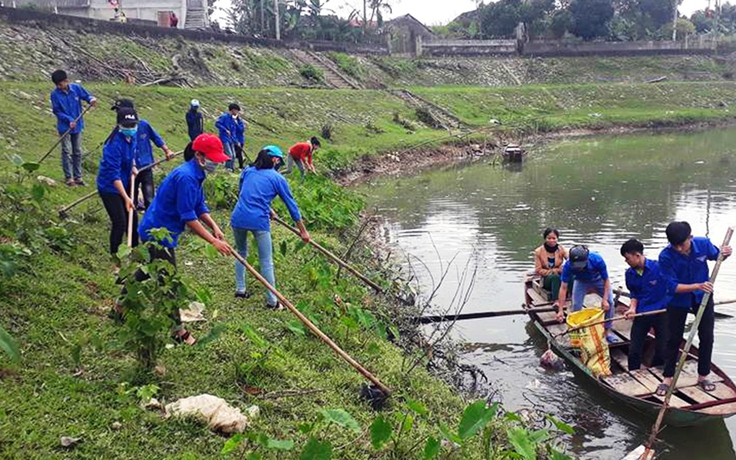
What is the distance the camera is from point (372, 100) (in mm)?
33969

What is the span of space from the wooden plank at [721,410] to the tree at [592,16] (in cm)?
5326

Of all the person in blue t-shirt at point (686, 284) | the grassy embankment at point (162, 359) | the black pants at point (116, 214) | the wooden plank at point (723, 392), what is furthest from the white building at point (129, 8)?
the wooden plank at point (723, 392)

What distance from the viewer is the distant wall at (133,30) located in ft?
74.3

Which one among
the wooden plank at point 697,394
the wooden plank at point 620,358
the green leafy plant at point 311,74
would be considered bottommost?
the wooden plank at point 620,358

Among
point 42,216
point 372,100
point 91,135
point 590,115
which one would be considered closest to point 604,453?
point 42,216

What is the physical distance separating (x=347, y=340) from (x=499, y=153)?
1010 inches

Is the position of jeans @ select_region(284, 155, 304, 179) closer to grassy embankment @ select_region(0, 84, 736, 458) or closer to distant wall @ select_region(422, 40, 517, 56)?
grassy embankment @ select_region(0, 84, 736, 458)

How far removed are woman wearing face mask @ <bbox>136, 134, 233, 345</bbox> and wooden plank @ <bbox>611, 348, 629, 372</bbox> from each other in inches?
206

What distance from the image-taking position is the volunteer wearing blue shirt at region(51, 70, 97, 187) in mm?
10281

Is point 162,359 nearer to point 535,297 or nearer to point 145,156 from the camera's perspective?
point 145,156

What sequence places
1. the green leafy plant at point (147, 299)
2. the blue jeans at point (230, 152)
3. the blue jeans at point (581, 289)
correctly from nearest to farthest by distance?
1. the green leafy plant at point (147, 299)
2. the blue jeans at point (581, 289)
3. the blue jeans at point (230, 152)

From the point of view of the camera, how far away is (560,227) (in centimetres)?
1662

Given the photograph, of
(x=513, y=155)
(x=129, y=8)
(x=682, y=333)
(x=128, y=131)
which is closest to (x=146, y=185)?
(x=128, y=131)

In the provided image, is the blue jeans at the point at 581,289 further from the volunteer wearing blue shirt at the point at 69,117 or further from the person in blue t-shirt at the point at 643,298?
the volunteer wearing blue shirt at the point at 69,117
